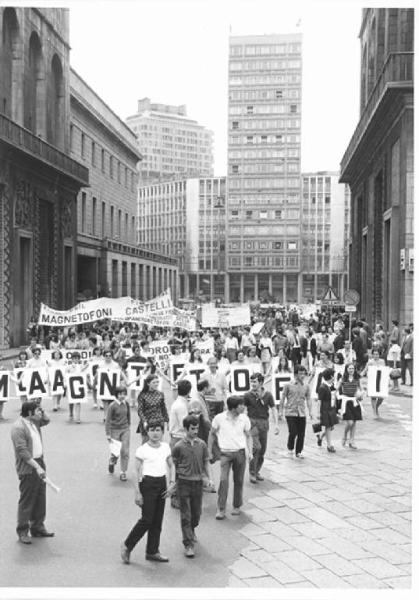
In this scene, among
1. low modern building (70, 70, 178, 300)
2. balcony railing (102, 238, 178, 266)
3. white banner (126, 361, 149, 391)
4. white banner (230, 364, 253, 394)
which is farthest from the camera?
balcony railing (102, 238, 178, 266)

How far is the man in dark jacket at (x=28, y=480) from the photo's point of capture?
8.18 m

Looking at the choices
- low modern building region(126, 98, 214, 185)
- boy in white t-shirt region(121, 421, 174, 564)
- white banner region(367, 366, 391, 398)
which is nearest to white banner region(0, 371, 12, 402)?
white banner region(367, 366, 391, 398)

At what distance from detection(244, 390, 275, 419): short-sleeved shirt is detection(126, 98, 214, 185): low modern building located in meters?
156

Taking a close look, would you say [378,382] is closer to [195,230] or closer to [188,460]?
[188,460]

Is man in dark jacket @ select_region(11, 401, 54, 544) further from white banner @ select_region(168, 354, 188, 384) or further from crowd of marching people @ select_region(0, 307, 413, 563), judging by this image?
white banner @ select_region(168, 354, 188, 384)

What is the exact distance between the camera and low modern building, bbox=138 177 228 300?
383 ft

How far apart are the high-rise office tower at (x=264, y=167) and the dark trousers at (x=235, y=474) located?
96.2 meters

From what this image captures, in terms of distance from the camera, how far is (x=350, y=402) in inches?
523

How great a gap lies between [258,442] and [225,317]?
15266mm

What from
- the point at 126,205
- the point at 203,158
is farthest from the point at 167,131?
the point at 126,205

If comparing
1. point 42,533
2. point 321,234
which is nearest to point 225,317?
point 42,533

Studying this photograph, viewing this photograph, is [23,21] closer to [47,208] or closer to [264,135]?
[47,208]

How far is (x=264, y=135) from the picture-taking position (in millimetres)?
106562

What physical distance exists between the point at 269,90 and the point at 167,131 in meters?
70.9
